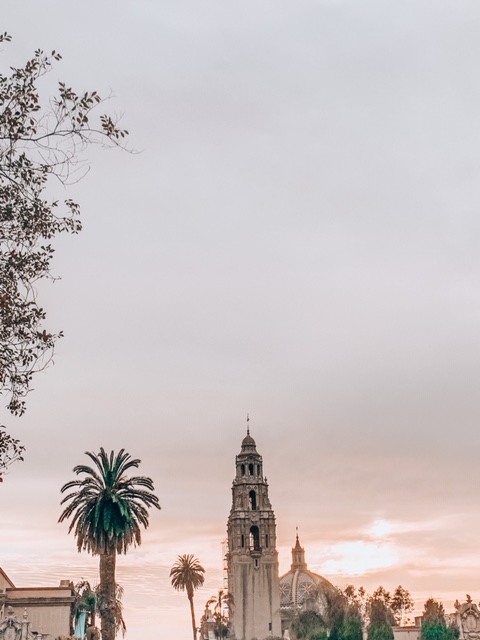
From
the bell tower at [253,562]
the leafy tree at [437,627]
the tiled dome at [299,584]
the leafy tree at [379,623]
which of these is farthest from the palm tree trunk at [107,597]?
the tiled dome at [299,584]

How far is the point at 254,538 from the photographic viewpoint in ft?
336

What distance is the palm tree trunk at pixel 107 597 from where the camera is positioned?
4475cm

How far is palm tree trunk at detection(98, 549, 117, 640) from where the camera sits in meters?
44.8

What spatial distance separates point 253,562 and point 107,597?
57.7 metres

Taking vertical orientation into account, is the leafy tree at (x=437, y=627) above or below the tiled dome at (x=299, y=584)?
below

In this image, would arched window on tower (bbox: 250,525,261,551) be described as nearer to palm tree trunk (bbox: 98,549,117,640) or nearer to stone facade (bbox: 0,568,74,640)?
stone facade (bbox: 0,568,74,640)

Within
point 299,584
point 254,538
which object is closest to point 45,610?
point 254,538

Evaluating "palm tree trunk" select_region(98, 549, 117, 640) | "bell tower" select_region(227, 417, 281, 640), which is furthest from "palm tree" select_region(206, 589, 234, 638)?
"palm tree trunk" select_region(98, 549, 117, 640)

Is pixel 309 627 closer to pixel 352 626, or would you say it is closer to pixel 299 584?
pixel 352 626

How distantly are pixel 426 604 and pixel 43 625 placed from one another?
3888 cm

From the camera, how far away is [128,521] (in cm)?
4691

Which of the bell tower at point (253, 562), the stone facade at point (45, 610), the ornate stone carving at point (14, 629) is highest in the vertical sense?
the bell tower at point (253, 562)

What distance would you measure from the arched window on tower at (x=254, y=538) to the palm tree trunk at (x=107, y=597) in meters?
57.0

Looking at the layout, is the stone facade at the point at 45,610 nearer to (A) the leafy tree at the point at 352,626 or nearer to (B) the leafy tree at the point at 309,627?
(A) the leafy tree at the point at 352,626
